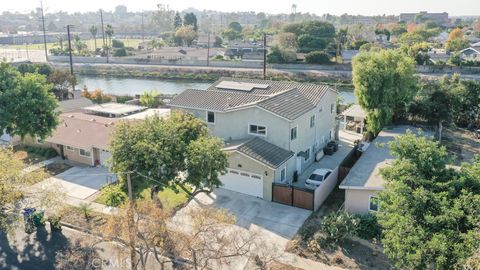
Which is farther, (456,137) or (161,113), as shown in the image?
(161,113)

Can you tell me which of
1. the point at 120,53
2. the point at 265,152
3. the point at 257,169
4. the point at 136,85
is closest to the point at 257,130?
the point at 265,152

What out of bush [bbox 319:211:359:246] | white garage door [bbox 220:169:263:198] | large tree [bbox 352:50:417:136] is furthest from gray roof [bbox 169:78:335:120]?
bush [bbox 319:211:359:246]

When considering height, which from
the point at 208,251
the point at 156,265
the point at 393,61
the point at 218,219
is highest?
the point at 393,61

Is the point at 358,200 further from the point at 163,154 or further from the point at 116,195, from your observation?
the point at 116,195

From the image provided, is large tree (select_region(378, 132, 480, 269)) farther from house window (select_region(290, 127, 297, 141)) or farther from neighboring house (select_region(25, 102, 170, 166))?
neighboring house (select_region(25, 102, 170, 166))

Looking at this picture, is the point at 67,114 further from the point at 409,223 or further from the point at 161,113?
the point at 409,223

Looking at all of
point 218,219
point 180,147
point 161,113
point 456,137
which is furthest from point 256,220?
point 456,137

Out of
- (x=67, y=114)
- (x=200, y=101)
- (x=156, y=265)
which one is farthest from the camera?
(x=67, y=114)
